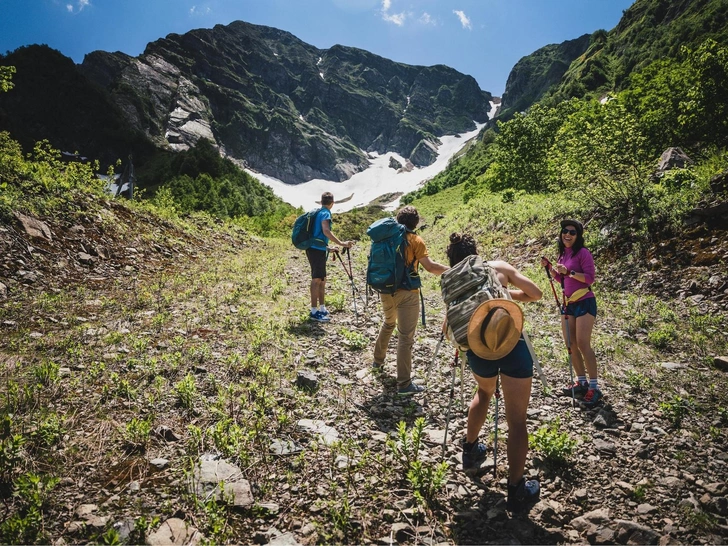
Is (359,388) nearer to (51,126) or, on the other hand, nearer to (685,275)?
(685,275)

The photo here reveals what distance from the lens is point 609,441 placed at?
14.5 ft

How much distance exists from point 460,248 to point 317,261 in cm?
537

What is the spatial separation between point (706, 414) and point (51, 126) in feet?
330

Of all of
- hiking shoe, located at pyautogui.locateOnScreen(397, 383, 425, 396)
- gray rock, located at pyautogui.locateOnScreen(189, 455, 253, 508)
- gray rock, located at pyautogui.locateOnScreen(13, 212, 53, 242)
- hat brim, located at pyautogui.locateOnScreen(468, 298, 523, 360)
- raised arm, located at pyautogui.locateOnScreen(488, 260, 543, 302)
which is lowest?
gray rock, located at pyautogui.locateOnScreen(189, 455, 253, 508)

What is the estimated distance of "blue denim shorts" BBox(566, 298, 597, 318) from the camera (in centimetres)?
550

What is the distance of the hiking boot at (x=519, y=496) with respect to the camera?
11.1 ft

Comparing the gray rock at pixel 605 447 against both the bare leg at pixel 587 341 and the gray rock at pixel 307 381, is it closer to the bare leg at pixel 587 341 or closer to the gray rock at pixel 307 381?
the bare leg at pixel 587 341

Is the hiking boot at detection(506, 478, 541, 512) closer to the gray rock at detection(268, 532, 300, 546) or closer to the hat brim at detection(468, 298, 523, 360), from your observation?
the hat brim at detection(468, 298, 523, 360)

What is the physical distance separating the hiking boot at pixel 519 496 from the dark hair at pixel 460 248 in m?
2.32

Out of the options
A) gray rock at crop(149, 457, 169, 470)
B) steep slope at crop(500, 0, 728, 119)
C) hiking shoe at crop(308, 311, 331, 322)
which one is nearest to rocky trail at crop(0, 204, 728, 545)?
gray rock at crop(149, 457, 169, 470)

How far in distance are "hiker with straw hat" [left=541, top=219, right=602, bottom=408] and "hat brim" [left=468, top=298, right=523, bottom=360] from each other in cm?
256

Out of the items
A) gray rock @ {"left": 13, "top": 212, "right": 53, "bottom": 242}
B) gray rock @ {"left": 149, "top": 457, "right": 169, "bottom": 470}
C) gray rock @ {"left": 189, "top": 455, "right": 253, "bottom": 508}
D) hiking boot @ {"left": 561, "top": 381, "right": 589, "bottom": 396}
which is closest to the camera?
gray rock @ {"left": 189, "top": 455, "right": 253, "bottom": 508}

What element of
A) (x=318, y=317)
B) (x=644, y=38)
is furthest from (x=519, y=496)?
(x=644, y=38)

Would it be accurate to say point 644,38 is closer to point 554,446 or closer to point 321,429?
point 554,446
